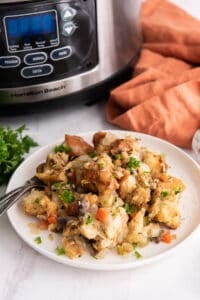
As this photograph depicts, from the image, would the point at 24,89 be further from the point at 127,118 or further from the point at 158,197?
the point at 158,197

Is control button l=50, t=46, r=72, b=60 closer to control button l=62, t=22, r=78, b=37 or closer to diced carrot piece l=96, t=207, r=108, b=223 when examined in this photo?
control button l=62, t=22, r=78, b=37

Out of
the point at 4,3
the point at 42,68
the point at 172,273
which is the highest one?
the point at 4,3

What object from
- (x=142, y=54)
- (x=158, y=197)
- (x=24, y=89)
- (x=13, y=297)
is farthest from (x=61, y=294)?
(x=142, y=54)

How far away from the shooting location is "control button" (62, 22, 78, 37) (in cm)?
88

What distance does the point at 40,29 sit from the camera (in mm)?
865

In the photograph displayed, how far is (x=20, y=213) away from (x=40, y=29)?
26cm

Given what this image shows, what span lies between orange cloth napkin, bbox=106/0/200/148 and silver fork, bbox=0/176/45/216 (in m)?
0.21

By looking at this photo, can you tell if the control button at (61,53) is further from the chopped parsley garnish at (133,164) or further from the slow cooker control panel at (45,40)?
the chopped parsley garnish at (133,164)

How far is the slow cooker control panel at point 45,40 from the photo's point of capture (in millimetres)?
854

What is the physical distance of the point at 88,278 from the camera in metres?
0.73

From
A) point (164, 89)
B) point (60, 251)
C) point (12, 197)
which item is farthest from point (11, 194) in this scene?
point (164, 89)

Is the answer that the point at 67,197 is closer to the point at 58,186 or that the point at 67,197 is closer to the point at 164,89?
the point at 58,186

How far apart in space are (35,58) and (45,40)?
3 cm

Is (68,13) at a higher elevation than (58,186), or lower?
higher
